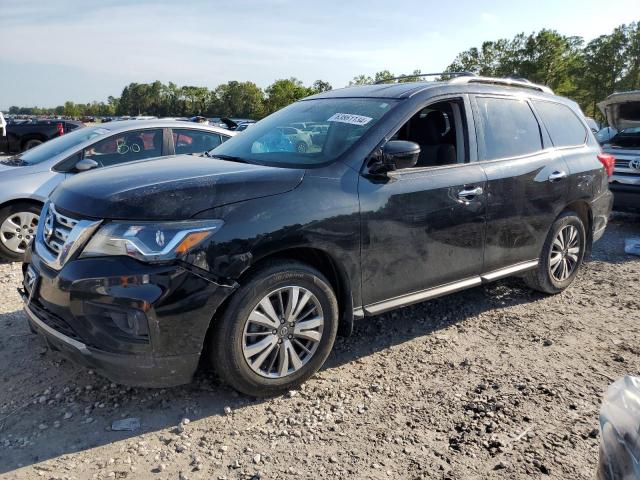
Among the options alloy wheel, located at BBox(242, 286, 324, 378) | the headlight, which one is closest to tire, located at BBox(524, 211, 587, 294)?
alloy wheel, located at BBox(242, 286, 324, 378)

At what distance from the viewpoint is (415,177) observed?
3.54 meters

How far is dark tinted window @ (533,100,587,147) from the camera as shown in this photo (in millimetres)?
4660

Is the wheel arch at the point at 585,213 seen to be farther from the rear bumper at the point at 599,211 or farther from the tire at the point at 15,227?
the tire at the point at 15,227

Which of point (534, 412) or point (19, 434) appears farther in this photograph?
point (534, 412)

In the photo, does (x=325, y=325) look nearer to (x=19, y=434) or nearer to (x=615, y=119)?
(x=19, y=434)

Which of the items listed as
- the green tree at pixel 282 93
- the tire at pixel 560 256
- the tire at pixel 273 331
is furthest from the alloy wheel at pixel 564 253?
the green tree at pixel 282 93

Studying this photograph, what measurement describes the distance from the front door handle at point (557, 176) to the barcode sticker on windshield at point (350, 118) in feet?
6.15

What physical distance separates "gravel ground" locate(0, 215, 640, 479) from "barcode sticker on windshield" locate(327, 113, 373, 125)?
5.23 ft

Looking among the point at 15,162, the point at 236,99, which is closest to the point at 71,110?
the point at 236,99

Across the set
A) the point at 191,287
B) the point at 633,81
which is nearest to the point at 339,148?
the point at 191,287

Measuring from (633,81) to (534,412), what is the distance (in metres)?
45.1

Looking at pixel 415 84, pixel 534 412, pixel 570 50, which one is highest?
pixel 570 50

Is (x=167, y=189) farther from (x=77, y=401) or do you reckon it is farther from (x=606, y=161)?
(x=606, y=161)

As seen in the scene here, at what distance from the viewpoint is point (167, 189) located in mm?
2789
